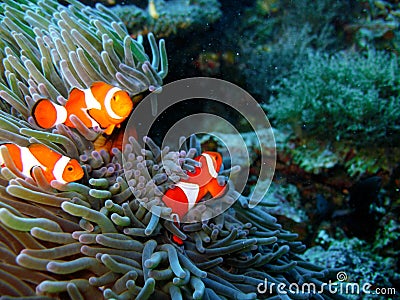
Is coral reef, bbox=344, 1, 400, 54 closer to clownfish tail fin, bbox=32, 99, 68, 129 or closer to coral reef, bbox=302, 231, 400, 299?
coral reef, bbox=302, 231, 400, 299

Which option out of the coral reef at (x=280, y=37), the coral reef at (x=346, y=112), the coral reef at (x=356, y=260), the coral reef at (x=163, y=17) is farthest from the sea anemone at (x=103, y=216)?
the coral reef at (x=280, y=37)

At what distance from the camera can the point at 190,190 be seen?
5.94 ft

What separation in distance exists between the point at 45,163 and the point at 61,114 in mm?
294

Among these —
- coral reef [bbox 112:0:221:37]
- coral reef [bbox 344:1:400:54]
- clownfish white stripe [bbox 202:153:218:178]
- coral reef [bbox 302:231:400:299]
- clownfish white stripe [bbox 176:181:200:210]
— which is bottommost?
clownfish white stripe [bbox 176:181:200:210]

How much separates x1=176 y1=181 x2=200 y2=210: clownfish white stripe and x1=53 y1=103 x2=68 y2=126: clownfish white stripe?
2.21 ft

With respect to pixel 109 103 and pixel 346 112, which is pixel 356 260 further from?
pixel 109 103

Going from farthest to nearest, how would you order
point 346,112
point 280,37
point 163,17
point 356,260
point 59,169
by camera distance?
point 280,37
point 163,17
point 346,112
point 356,260
point 59,169

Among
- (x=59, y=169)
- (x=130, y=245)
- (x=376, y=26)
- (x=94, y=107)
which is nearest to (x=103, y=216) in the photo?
(x=130, y=245)

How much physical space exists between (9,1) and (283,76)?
3285 millimetres

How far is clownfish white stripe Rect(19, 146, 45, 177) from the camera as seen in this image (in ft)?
5.28

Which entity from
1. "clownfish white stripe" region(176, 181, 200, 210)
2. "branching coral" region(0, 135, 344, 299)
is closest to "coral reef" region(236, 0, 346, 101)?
"branching coral" region(0, 135, 344, 299)

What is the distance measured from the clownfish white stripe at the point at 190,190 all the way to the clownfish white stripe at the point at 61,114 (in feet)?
2.21

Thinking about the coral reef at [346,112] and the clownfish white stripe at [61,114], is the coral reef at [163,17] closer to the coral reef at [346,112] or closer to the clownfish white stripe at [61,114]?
the coral reef at [346,112]

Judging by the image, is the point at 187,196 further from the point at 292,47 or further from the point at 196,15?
the point at 292,47
